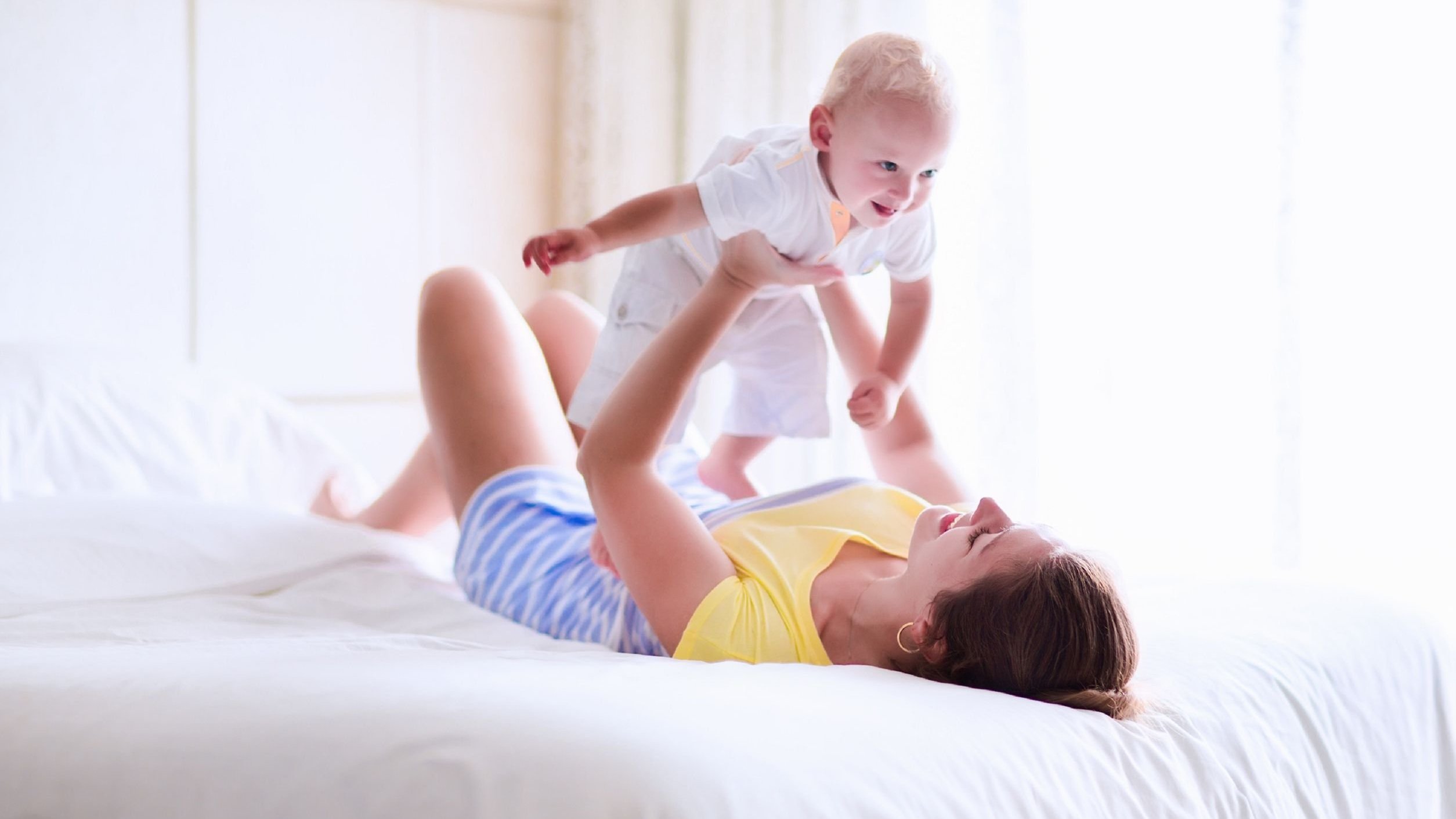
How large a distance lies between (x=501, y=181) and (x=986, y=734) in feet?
8.12

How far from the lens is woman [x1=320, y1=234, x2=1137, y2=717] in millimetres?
1030

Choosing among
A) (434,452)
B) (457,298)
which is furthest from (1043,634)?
(434,452)

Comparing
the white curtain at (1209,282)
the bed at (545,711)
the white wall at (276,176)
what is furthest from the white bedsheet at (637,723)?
the white wall at (276,176)

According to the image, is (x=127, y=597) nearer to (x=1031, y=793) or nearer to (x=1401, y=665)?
(x=1031, y=793)

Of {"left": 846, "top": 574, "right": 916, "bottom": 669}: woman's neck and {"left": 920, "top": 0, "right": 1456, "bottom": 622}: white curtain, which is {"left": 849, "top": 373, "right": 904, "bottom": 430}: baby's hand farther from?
{"left": 920, "top": 0, "right": 1456, "bottom": 622}: white curtain

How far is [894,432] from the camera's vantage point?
1609 mm

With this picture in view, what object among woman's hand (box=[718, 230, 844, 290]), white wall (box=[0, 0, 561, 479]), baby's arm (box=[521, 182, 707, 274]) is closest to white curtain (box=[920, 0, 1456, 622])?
woman's hand (box=[718, 230, 844, 290])

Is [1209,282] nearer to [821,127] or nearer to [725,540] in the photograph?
[821,127]

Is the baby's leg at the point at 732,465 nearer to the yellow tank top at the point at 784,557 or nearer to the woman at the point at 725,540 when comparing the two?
the woman at the point at 725,540

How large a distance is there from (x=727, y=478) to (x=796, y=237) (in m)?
0.49

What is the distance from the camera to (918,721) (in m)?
0.84

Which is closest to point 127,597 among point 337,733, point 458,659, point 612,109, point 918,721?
point 458,659

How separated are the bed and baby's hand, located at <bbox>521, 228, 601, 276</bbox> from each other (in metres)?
0.37

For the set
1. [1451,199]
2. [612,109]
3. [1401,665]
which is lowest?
[1401,665]
